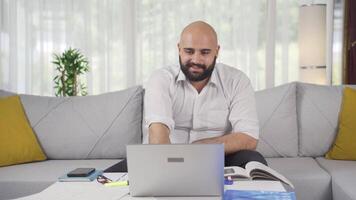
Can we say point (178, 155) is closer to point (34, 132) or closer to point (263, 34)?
point (34, 132)

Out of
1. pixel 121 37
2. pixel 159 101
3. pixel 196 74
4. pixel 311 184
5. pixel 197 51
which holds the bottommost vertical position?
pixel 311 184

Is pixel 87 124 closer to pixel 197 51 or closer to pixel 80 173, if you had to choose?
pixel 197 51

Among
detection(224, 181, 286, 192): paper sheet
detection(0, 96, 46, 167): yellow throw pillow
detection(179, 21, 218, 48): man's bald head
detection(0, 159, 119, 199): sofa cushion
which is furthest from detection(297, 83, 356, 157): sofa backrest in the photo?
detection(0, 96, 46, 167): yellow throw pillow

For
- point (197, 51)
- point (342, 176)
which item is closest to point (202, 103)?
point (197, 51)

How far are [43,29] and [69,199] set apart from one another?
336 centimetres

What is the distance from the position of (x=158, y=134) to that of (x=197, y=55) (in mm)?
420

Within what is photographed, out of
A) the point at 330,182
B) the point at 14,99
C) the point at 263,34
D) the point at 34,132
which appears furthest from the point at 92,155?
the point at 263,34

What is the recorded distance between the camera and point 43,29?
4266mm

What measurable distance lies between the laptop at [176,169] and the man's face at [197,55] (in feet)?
3.13

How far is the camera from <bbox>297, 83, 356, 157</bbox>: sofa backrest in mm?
2498

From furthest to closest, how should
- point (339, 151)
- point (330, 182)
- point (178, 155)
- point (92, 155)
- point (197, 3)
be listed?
point (197, 3), point (92, 155), point (339, 151), point (330, 182), point (178, 155)

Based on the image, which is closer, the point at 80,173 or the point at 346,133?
the point at 80,173

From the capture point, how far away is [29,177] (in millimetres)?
2113

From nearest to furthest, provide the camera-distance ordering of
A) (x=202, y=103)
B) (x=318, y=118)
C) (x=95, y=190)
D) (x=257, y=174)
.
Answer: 1. (x=95, y=190)
2. (x=257, y=174)
3. (x=202, y=103)
4. (x=318, y=118)
